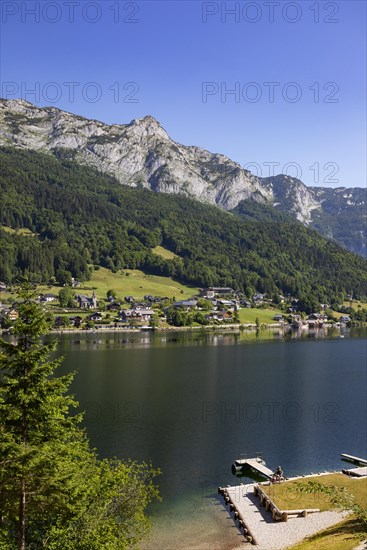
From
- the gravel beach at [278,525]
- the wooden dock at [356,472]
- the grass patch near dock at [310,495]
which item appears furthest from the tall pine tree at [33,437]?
the wooden dock at [356,472]

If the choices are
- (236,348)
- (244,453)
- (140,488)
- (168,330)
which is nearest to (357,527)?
(140,488)

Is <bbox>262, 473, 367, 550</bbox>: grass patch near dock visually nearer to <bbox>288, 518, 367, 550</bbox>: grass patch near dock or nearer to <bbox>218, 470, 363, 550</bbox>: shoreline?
<bbox>288, 518, 367, 550</bbox>: grass patch near dock

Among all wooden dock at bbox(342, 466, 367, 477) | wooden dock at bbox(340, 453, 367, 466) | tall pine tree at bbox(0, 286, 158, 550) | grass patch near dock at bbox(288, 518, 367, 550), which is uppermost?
tall pine tree at bbox(0, 286, 158, 550)

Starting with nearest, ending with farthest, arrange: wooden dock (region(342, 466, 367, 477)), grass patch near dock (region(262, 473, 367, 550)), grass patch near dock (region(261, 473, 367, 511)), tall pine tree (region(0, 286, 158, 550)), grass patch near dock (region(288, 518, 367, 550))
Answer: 1. tall pine tree (region(0, 286, 158, 550))
2. grass patch near dock (region(288, 518, 367, 550))
3. grass patch near dock (region(262, 473, 367, 550))
4. grass patch near dock (region(261, 473, 367, 511))
5. wooden dock (region(342, 466, 367, 477))

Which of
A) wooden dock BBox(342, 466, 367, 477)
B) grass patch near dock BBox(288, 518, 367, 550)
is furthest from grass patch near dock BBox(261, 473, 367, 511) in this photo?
grass patch near dock BBox(288, 518, 367, 550)

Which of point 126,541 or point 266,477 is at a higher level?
point 126,541

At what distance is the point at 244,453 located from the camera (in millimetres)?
52000

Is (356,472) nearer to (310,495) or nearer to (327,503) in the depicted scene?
(310,495)

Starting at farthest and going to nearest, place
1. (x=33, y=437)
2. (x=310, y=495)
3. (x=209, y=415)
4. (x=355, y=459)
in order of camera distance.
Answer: (x=209, y=415)
(x=355, y=459)
(x=310, y=495)
(x=33, y=437)

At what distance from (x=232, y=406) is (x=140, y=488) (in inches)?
1841

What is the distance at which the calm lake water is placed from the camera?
1601 inches

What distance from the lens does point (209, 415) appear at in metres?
67.3

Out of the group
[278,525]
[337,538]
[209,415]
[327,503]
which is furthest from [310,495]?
[209,415]

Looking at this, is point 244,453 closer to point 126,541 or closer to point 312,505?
point 312,505
